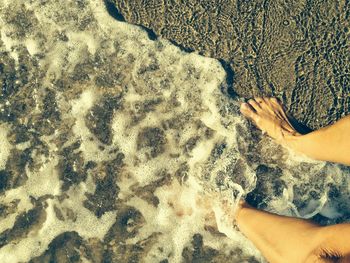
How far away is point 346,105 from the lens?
3.59 meters

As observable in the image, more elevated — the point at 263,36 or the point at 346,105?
the point at 263,36

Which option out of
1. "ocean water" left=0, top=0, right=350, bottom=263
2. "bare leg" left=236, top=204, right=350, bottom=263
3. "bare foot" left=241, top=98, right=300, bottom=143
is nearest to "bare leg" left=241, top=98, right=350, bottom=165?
"bare foot" left=241, top=98, right=300, bottom=143

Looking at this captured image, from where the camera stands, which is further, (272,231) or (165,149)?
(165,149)

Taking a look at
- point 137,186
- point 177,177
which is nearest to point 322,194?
point 177,177

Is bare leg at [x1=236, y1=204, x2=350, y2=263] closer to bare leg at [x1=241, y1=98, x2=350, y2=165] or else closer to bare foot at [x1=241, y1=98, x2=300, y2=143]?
bare leg at [x1=241, y1=98, x2=350, y2=165]

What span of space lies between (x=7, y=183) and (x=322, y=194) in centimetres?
271

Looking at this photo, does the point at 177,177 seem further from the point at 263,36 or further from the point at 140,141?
the point at 263,36

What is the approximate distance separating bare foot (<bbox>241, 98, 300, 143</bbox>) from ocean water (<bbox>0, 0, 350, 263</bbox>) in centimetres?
9

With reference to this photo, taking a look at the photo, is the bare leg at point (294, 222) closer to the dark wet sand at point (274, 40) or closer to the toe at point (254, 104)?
the toe at point (254, 104)

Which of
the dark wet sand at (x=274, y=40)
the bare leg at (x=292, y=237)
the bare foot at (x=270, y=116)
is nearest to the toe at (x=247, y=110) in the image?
the bare foot at (x=270, y=116)

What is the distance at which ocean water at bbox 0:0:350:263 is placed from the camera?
3586 mm

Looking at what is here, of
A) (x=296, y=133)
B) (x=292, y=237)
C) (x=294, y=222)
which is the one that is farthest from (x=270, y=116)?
(x=292, y=237)

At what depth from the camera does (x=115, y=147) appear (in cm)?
364

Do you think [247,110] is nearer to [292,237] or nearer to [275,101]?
[275,101]
